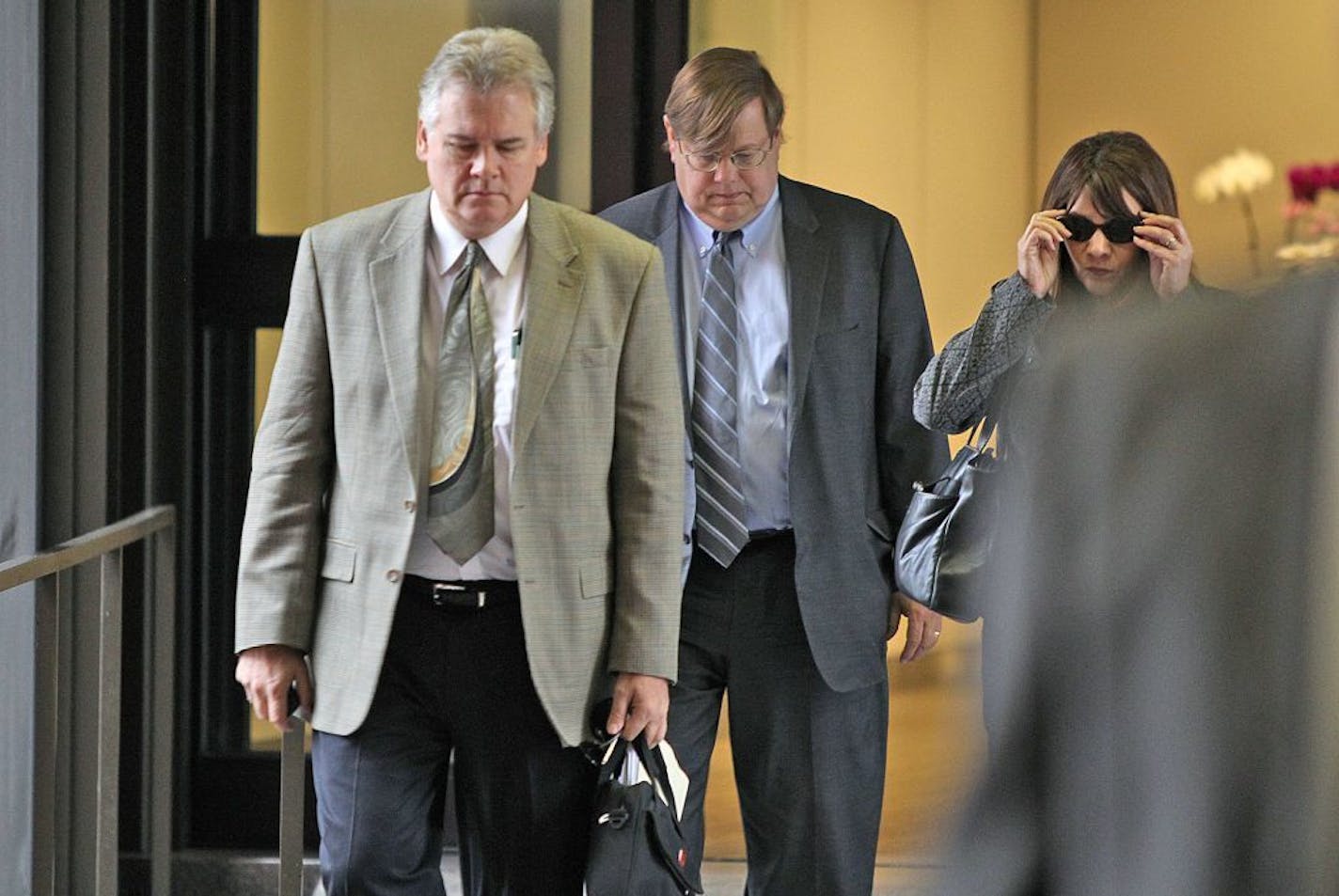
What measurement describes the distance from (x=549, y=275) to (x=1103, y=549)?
79.3 inches

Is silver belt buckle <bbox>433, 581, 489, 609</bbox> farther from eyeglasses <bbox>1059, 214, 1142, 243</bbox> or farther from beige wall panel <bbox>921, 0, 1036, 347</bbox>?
beige wall panel <bbox>921, 0, 1036, 347</bbox>

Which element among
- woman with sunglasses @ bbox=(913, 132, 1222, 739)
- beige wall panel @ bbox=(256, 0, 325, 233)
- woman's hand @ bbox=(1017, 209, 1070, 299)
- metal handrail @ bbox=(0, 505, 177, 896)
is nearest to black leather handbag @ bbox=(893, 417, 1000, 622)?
woman with sunglasses @ bbox=(913, 132, 1222, 739)

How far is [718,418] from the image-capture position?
3.05 m

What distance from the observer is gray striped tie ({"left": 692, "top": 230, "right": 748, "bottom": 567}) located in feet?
9.91

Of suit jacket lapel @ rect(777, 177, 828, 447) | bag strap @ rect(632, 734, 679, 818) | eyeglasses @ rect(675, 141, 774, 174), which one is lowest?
bag strap @ rect(632, 734, 679, 818)

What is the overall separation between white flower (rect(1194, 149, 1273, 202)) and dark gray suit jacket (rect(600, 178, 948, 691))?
1.08 meters

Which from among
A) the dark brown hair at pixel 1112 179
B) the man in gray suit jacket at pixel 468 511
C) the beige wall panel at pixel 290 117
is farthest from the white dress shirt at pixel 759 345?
the beige wall panel at pixel 290 117

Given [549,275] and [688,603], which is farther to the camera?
[688,603]

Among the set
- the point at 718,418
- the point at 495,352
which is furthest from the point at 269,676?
the point at 718,418

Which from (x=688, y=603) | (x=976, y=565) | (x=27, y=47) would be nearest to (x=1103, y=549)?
(x=976, y=565)

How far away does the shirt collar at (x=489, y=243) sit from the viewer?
267cm

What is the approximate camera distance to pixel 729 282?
121 inches

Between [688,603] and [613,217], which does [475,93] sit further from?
[688,603]

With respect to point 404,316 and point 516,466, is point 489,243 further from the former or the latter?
point 516,466
